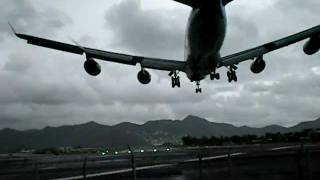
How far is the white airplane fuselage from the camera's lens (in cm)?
3878

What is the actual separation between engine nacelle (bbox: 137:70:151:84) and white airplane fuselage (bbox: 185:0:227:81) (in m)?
4.27

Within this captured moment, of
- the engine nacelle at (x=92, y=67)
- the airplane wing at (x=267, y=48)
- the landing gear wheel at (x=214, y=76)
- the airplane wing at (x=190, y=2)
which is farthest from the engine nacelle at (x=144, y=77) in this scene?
the airplane wing at (x=190, y=2)

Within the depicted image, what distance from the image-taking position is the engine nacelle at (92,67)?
44.2 m

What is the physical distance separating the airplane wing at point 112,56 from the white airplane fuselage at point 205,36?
2.99 meters

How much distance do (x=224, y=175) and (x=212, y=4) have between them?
1364 centimetres

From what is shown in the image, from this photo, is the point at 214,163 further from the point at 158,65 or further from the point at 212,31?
the point at 158,65

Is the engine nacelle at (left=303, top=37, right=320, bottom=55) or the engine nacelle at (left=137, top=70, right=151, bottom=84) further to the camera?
the engine nacelle at (left=137, top=70, right=151, bottom=84)

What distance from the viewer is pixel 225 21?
40219mm

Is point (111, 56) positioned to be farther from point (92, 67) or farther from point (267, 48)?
point (267, 48)

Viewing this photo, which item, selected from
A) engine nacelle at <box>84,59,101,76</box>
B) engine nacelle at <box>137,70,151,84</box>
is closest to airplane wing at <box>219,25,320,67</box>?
engine nacelle at <box>137,70,151,84</box>

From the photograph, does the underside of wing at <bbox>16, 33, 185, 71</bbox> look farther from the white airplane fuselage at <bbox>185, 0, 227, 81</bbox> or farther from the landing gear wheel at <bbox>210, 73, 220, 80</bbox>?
the white airplane fuselage at <bbox>185, 0, 227, 81</bbox>

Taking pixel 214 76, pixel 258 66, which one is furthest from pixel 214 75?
pixel 258 66

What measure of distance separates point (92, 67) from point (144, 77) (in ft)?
16.3

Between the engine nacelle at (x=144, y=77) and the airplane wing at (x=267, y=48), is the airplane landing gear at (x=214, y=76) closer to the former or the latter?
the airplane wing at (x=267, y=48)
